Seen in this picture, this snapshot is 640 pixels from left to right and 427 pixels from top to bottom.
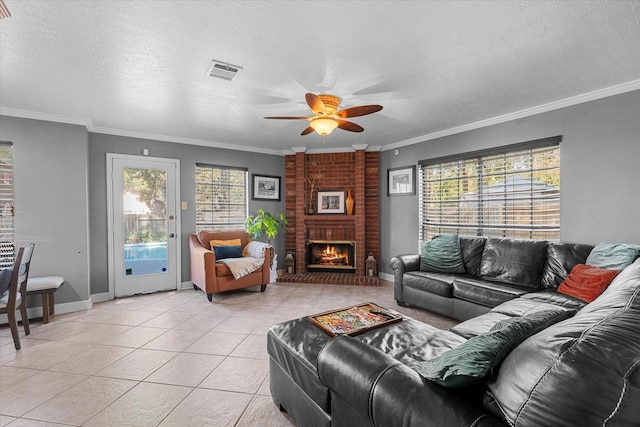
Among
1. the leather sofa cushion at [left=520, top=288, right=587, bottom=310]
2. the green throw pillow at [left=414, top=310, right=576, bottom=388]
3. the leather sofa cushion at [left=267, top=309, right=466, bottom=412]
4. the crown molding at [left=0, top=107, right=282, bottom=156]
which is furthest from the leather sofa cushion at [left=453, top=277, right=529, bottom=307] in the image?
the crown molding at [left=0, top=107, right=282, bottom=156]

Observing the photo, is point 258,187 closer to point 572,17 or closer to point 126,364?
point 126,364

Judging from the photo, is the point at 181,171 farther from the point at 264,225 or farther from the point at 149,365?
the point at 149,365

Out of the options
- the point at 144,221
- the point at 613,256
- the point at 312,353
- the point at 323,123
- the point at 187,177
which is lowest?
the point at 312,353

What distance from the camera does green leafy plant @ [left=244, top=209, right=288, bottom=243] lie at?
17.0ft

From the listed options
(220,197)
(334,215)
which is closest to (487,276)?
(334,215)

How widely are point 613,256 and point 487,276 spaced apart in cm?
110

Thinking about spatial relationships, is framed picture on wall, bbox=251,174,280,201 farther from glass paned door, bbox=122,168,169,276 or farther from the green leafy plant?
glass paned door, bbox=122,168,169,276

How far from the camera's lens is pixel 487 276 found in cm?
345

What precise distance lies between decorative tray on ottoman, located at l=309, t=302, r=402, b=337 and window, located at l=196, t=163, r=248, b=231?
3600 mm

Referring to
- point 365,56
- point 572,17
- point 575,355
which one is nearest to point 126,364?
point 575,355

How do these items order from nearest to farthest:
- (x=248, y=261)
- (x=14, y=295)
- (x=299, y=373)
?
(x=299, y=373), (x=14, y=295), (x=248, y=261)

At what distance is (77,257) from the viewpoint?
383cm

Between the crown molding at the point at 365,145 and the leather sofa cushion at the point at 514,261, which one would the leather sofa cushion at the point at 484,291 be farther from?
the crown molding at the point at 365,145

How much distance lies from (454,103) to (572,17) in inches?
58.7
